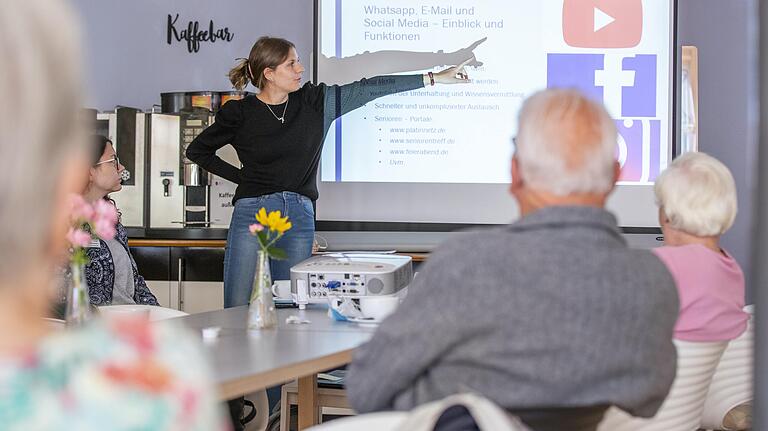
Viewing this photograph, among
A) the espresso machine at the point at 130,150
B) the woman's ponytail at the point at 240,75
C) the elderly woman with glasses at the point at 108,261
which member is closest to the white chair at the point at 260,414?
the elderly woman with glasses at the point at 108,261

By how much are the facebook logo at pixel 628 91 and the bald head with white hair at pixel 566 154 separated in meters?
3.31

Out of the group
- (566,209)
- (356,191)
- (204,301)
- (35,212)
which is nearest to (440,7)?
(356,191)

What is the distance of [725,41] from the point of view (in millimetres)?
5047

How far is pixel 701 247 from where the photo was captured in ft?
7.91

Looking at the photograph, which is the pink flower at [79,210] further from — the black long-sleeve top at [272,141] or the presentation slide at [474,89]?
the presentation slide at [474,89]

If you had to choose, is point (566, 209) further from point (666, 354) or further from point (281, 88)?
point (281, 88)

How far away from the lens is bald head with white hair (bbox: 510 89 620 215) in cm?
164


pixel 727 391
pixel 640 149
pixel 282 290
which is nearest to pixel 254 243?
pixel 282 290

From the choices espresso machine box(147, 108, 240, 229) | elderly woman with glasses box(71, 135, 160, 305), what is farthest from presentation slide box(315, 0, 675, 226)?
elderly woman with glasses box(71, 135, 160, 305)

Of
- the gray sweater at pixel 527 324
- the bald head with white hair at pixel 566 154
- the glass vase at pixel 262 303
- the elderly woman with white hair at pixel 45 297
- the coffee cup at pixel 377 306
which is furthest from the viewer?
the coffee cup at pixel 377 306

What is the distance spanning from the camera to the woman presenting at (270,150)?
3.92 metres

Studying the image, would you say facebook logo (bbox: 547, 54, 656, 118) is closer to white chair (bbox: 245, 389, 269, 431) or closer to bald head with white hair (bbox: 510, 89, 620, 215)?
white chair (bbox: 245, 389, 269, 431)

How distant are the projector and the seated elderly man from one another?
1182mm

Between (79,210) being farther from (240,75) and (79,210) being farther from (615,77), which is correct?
(615,77)
